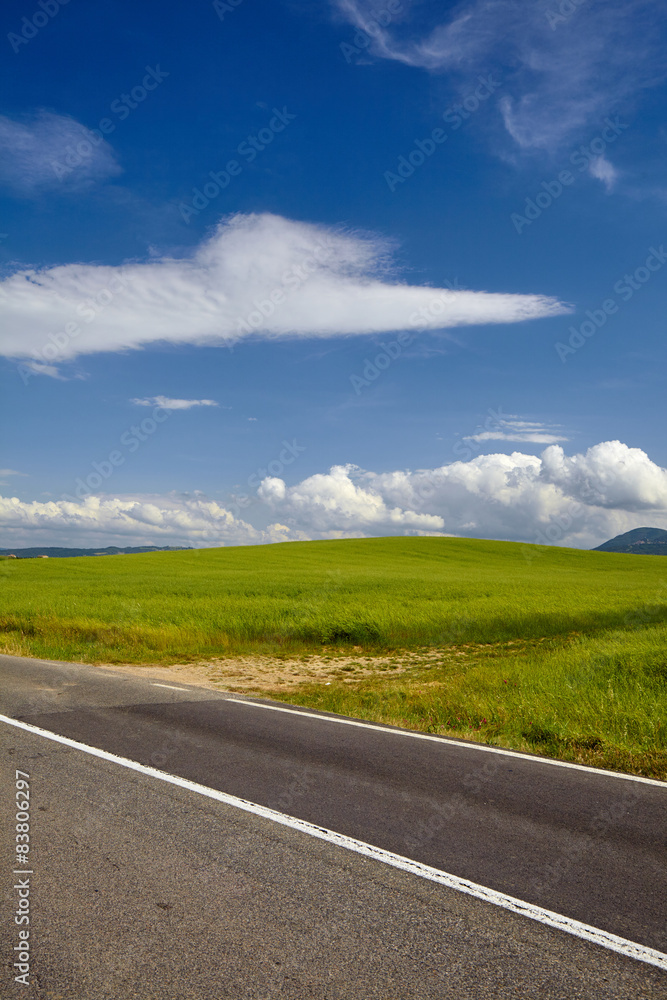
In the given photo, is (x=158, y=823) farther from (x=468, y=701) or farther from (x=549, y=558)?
(x=549, y=558)

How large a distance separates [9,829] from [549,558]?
71113 millimetres

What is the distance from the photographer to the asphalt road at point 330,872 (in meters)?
3.60

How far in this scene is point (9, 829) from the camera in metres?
5.47

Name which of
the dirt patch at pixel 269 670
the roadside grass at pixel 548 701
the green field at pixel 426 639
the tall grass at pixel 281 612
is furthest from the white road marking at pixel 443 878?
the tall grass at pixel 281 612

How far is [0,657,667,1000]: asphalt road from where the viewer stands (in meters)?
3.60

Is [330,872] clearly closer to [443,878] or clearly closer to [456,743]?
[443,878]

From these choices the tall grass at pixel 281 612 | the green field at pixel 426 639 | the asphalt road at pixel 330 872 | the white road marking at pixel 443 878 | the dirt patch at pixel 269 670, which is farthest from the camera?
the tall grass at pixel 281 612

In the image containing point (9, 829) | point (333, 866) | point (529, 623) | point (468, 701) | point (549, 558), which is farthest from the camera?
point (549, 558)

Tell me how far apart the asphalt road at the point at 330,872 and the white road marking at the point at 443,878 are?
84 millimetres

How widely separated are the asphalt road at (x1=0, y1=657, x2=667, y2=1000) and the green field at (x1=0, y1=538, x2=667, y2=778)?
2121 millimetres

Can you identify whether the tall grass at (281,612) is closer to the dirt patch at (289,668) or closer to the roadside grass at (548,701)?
the dirt patch at (289,668)

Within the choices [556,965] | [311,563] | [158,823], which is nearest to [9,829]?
[158,823]

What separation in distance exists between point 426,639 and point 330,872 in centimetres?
1672

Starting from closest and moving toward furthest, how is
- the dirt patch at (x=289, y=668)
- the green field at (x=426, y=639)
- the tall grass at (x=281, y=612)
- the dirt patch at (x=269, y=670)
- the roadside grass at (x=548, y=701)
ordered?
the roadside grass at (x=548, y=701) < the green field at (x=426, y=639) < the dirt patch at (x=269, y=670) < the dirt patch at (x=289, y=668) < the tall grass at (x=281, y=612)
